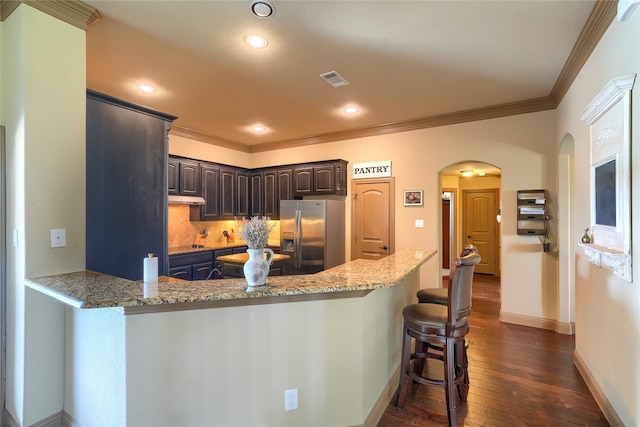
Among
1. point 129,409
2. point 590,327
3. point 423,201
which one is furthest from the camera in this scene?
point 423,201

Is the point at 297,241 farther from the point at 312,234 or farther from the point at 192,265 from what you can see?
the point at 192,265

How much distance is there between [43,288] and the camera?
1634 mm

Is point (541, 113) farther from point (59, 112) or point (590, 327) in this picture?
point (59, 112)

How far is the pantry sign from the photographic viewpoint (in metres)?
4.79

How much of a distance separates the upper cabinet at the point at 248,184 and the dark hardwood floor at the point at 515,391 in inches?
119

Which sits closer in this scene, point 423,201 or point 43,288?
point 43,288

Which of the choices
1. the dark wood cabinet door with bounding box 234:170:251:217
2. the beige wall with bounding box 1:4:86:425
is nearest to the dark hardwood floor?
the beige wall with bounding box 1:4:86:425

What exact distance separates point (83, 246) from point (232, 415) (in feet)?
4.72

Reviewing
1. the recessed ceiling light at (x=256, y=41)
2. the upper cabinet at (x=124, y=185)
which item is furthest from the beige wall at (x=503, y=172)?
the recessed ceiling light at (x=256, y=41)

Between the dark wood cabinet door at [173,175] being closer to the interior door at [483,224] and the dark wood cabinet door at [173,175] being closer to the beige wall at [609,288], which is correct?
the beige wall at [609,288]

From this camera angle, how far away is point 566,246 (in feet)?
11.9

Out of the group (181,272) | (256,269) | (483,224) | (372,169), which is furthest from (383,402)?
(483,224)

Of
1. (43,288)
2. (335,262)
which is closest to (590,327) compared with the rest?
(335,262)

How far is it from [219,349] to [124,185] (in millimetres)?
1549
